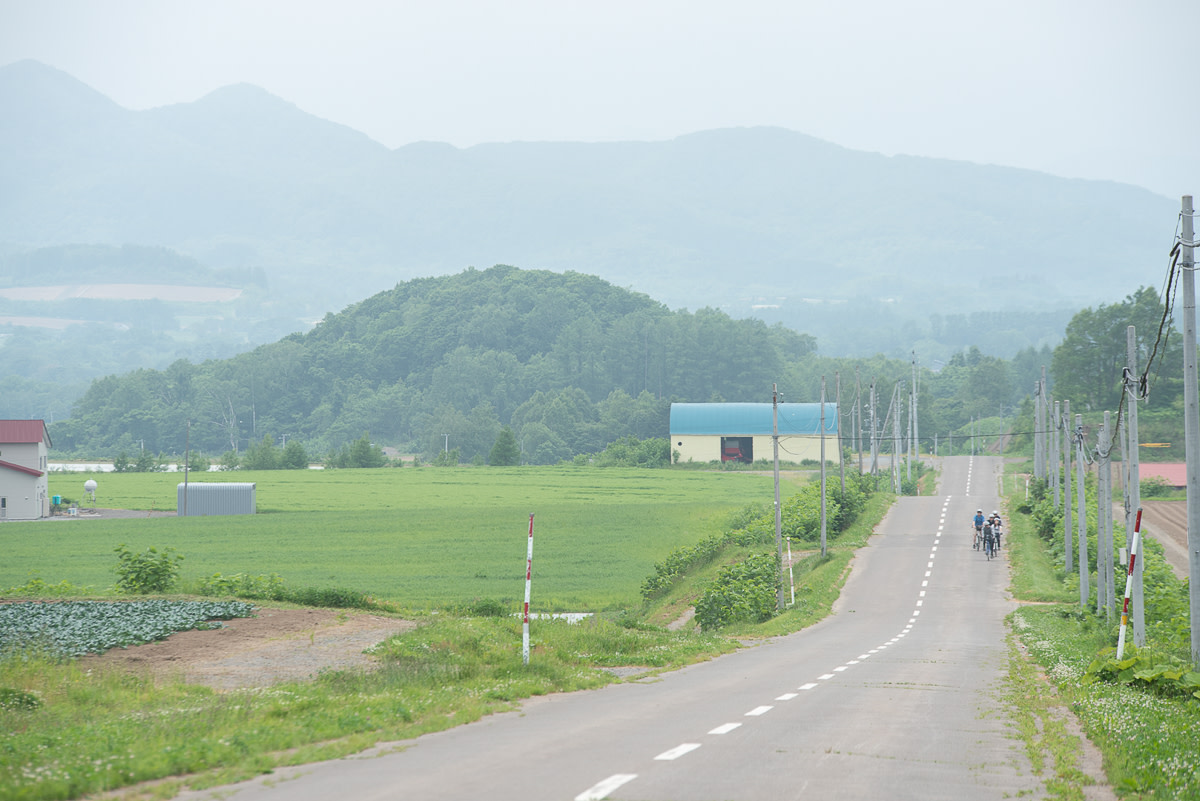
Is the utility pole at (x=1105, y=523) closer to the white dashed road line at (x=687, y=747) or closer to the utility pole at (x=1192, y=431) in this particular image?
the white dashed road line at (x=687, y=747)

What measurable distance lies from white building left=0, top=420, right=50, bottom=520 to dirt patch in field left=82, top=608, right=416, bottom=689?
5456 cm

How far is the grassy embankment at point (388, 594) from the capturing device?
32.1ft

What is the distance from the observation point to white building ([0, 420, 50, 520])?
69.2 m

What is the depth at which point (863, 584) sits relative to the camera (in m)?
42.8

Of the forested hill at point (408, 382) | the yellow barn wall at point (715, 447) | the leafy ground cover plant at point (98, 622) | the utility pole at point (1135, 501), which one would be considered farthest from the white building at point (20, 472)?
the forested hill at point (408, 382)

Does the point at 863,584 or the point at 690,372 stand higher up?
the point at 690,372

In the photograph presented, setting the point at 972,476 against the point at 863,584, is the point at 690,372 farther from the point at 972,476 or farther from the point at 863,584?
the point at 863,584

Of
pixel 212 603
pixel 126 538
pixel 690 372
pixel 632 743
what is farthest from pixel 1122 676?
pixel 690 372

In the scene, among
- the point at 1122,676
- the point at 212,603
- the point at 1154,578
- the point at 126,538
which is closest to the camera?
the point at 1122,676

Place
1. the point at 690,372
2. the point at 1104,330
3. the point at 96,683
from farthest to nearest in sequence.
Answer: the point at 690,372, the point at 1104,330, the point at 96,683

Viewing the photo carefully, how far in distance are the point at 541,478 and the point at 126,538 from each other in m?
48.8

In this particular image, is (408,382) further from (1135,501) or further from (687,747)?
(687,747)

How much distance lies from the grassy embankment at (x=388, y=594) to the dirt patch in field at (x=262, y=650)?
2.67 ft

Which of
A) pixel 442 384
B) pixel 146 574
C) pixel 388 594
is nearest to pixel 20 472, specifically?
pixel 388 594
